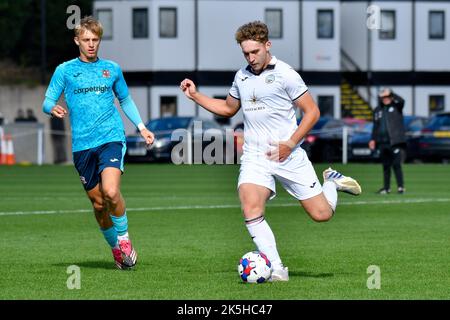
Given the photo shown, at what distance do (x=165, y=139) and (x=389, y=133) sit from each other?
20554 millimetres

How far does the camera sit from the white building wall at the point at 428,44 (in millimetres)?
Result: 73750

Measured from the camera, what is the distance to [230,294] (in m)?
11.4

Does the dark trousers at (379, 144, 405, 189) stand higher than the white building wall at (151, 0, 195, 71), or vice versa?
the white building wall at (151, 0, 195, 71)

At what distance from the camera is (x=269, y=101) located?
1236 centimetres

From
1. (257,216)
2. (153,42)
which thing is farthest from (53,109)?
(153,42)

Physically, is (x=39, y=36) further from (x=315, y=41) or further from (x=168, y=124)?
(x=168, y=124)

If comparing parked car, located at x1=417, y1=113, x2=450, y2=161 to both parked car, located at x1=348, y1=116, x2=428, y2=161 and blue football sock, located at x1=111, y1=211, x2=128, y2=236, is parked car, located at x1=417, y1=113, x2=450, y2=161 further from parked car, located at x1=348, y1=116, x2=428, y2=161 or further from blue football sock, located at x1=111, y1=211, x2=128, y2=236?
blue football sock, located at x1=111, y1=211, x2=128, y2=236

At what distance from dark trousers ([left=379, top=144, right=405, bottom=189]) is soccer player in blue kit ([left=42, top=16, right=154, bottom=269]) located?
14474mm

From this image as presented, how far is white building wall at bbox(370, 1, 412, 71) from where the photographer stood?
238 feet

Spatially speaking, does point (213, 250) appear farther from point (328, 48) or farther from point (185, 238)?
point (328, 48)

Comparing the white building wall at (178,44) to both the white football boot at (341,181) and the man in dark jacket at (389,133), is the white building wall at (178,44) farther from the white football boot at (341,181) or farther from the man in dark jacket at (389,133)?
the white football boot at (341,181)

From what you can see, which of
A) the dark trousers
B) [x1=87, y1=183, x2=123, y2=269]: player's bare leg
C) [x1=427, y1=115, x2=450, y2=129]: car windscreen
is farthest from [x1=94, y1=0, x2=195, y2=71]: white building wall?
[x1=87, y1=183, x2=123, y2=269]: player's bare leg

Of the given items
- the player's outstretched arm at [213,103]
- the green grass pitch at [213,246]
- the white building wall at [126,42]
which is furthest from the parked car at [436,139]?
the player's outstretched arm at [213,103]

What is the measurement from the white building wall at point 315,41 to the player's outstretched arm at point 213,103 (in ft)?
192
